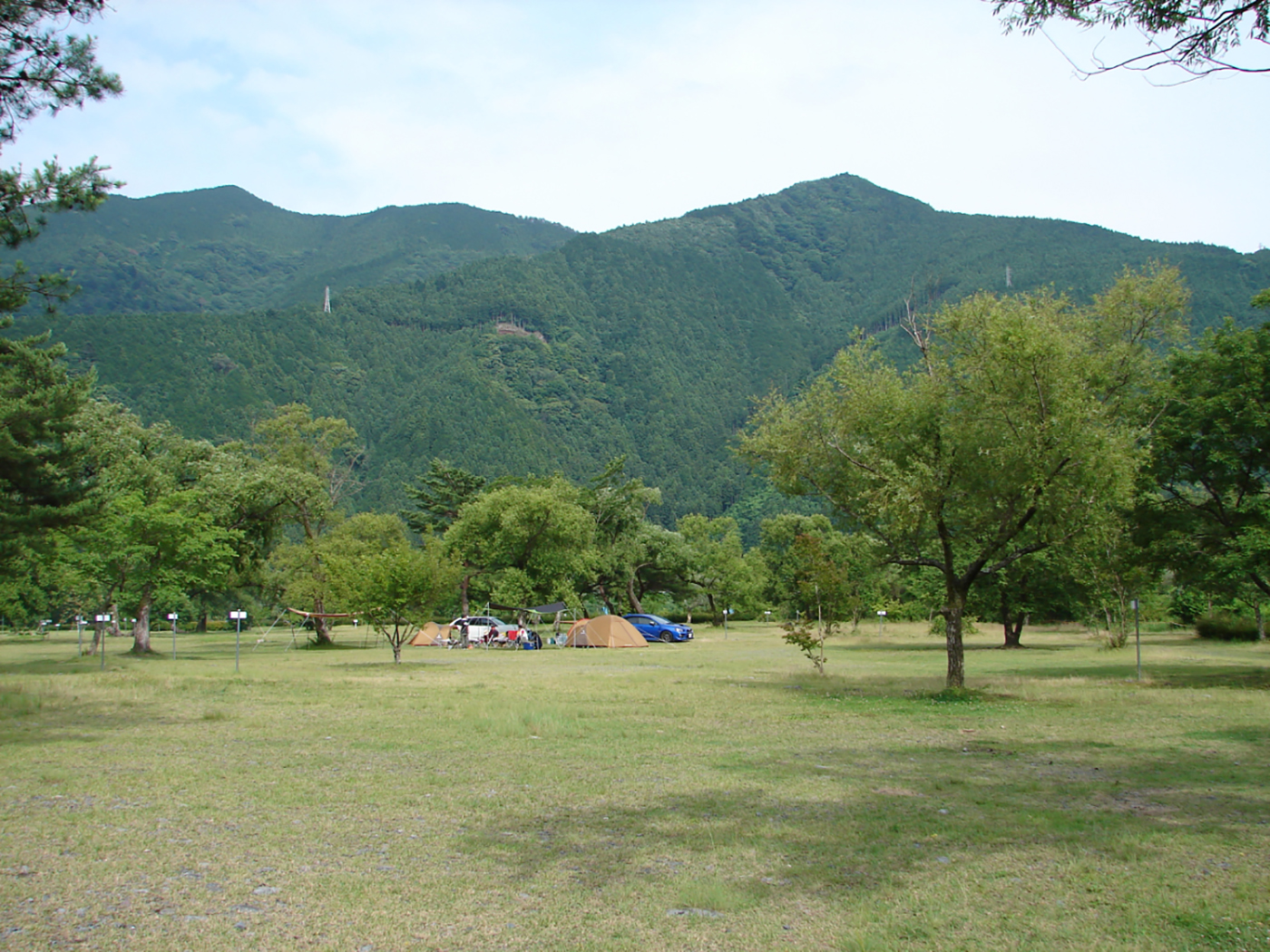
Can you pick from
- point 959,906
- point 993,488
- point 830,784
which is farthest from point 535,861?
point 993,488

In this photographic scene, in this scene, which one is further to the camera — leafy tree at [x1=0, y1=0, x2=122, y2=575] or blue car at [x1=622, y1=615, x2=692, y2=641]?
blue car at [x1=622, y1=615, x2=692, y2=641]

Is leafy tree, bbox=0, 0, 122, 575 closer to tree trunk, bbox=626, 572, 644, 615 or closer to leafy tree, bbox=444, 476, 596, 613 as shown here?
leafy tree, bbox=444, 476, 596, 613

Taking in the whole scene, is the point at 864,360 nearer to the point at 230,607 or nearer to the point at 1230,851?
the point at 1230,851

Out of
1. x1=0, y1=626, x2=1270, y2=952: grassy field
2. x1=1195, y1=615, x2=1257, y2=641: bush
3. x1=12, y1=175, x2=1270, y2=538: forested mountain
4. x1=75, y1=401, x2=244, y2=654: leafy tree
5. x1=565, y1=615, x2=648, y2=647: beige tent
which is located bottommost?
x1=565, y1=615, x2=648, y2=647: beige tent

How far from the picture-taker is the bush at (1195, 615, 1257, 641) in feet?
132

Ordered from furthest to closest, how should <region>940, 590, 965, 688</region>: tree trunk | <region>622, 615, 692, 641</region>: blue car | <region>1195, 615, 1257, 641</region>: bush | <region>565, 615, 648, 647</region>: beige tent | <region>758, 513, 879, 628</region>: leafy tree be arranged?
<region>622, 615, 692, 641</region>: blue car
<region>565, 615, 648, 647</region>: beige tent
<region>1195, 615, 1257, 641</region>: bush
<region>758, 513, 879, 628</region>: leafy tree
<region>940, 590, 965, 688</region>: tree trunk

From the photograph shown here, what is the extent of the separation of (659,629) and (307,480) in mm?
21555

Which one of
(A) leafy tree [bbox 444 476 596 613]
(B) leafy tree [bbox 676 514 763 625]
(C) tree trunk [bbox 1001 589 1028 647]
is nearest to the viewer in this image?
(C) tree trunk [bbox 1001 589 1028 647]

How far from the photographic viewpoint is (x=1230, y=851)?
21.7 ft

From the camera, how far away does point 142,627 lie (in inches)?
1403

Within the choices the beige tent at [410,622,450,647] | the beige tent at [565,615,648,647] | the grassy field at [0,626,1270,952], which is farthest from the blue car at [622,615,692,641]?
the grassy field at [0,626,1270,952]

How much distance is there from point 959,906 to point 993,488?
14.3 metres

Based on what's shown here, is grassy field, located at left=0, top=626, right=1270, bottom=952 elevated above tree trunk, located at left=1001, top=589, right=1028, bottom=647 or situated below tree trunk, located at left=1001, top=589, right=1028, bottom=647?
above

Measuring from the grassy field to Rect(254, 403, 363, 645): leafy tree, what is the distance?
27.7 m
